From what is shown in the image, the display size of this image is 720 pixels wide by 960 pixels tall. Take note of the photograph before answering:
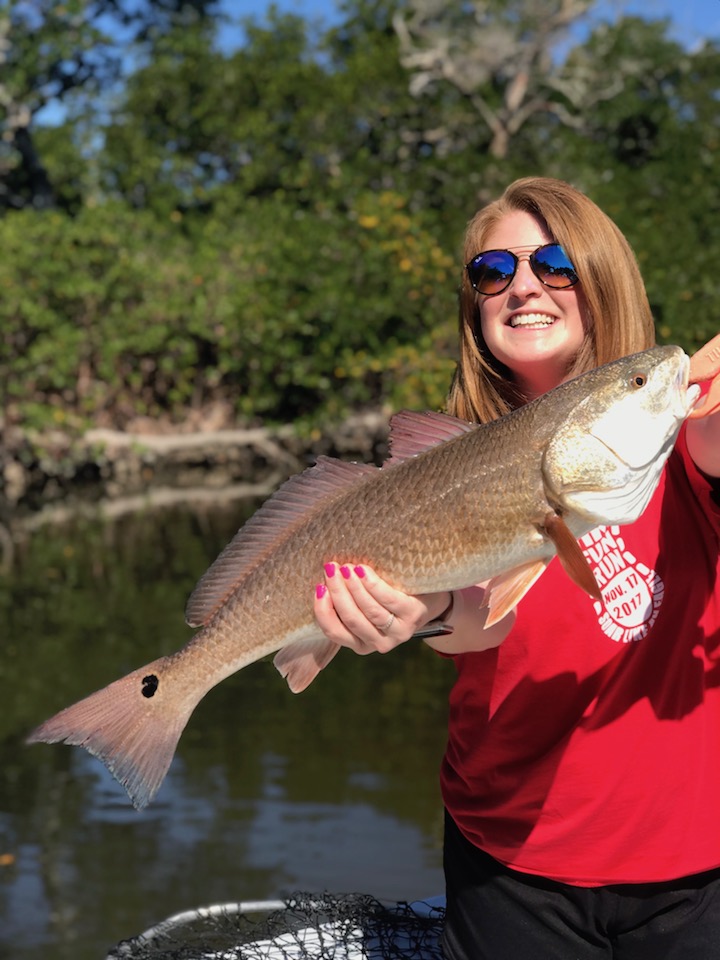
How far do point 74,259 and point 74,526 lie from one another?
14.6 feet

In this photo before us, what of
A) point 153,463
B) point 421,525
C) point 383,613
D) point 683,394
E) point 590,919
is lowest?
point 590,919

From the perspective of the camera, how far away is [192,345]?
1811cm

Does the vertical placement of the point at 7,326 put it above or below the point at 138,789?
above

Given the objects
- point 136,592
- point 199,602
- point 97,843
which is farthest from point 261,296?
point 199,602

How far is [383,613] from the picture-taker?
2.16 metres

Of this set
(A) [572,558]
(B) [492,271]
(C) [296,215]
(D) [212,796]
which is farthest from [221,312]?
(A) [572,558]

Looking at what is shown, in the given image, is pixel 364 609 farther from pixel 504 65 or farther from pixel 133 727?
pixel 504 65

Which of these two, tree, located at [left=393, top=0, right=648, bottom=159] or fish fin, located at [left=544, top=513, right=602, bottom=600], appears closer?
fish fin, located at [left=544, top=513, right=602, bottom=600]

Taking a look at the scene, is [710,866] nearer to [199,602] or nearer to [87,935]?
[199,602]

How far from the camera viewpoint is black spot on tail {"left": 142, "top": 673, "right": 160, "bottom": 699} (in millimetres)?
2309

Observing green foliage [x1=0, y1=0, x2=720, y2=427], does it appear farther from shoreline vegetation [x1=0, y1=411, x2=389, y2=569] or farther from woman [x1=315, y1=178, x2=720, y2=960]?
woman [x1=315, y1=178, x2=720, y2=960]

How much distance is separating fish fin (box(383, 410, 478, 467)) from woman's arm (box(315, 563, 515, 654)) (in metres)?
0.28

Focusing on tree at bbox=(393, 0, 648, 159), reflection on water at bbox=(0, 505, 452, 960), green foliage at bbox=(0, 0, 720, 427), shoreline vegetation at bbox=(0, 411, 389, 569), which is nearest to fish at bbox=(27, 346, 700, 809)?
reflection on water at bbox=(0, 505, 452, 960)

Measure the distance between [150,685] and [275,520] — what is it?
0.43 m
